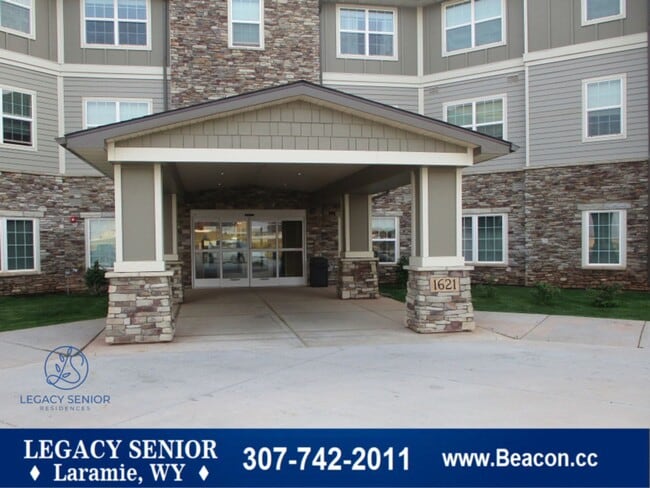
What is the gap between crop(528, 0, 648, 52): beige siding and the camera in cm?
1570

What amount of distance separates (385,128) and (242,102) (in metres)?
2.57

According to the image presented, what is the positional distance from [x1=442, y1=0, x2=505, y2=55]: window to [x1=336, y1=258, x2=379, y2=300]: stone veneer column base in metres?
7.99

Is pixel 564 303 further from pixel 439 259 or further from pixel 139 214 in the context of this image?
pixel 139 214

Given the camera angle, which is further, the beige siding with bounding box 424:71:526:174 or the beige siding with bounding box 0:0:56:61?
the beige siding with bounding box 424:71:526:174

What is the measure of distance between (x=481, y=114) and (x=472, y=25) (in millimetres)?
2899

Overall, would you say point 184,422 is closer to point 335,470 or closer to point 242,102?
point 335,470

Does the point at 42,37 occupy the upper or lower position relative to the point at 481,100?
upper

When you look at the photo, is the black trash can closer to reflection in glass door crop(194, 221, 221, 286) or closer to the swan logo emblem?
reflection in glass door crop(194, 221, 221, 286)

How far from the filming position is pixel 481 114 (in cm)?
1828

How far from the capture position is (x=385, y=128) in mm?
10164

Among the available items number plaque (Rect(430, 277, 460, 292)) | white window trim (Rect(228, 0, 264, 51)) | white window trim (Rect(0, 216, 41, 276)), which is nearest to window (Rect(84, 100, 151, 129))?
white window trim (Rect(228, 0, 264, 51))

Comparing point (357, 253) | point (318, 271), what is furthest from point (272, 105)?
point (318, 271)

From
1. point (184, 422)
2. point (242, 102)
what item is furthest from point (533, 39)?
point (184, 422)

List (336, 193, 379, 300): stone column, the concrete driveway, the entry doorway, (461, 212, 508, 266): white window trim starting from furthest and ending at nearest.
→ the entry doorway → (461, 212, 508, 266): white window trim → (336, 193, 379, 300): stone column → the concrete driveway
